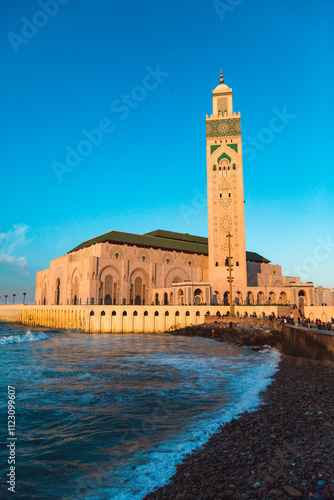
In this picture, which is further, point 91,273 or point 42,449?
point 91,273

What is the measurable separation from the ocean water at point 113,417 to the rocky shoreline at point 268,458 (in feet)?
1.80

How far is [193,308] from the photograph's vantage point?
46.3 m

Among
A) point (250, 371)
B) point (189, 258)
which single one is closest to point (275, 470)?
point (250, 371)

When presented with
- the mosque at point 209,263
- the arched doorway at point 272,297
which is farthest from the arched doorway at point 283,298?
the arched doorway at point 272,297

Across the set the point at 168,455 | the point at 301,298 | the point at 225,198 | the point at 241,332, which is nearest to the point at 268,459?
the point at 168,455

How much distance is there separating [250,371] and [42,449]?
12351mm

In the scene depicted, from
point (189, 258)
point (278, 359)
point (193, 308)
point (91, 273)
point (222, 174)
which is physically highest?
point (222, 174)

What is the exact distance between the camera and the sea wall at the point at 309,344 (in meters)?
17.0

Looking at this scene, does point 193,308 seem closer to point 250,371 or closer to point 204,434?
point 250,371

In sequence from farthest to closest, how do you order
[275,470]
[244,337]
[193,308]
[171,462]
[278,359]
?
[193,308], [244,337], [278,359], [171,462], [275,470]

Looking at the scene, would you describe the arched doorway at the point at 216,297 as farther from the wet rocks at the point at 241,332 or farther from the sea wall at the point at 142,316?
the wet rocks at the point at 241,332

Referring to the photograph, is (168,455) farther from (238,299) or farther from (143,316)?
(238,299)

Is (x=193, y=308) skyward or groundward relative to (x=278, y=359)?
skyward

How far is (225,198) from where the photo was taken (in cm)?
6138
